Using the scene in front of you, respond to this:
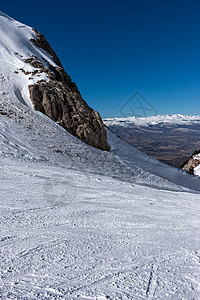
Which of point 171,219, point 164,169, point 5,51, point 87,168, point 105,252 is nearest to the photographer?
point 105,252

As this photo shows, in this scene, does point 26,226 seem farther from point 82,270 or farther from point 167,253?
point 167,253

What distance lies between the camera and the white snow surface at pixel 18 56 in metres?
29.1

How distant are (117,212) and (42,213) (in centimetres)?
264

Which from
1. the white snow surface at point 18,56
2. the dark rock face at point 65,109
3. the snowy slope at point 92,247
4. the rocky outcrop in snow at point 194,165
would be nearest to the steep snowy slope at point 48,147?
the dark rock face at point 65,109

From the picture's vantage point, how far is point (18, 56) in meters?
35.4

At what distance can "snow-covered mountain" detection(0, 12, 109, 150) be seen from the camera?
2864 centimetres

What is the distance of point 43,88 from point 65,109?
4.77 m

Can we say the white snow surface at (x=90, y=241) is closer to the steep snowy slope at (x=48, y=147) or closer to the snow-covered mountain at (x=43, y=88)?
the steep snowy slope at (x=48, y=147)

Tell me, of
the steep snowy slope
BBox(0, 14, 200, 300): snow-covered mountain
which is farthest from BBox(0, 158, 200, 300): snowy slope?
the steep snowy slope

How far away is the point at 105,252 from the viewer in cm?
455

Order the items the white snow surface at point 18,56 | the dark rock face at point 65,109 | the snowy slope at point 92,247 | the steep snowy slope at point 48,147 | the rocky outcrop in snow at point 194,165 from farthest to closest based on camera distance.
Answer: the rocky outcrop in snow at point 194,165 → the white snow surface at point 18,56 → the dark rock face at point 65,109 → the steep snowy slope at point 48,147 → the snowy slope at point 92,247

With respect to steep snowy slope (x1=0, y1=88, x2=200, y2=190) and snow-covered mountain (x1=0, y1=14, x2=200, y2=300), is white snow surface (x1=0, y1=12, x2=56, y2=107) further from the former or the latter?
snow-covered mountain (x1=0, y1=14, x2=200, y2=300)

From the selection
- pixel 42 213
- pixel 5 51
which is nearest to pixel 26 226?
pixel 42 213

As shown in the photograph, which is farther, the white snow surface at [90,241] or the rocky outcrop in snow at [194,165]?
the rocky outcrop in snow at [194,165]
